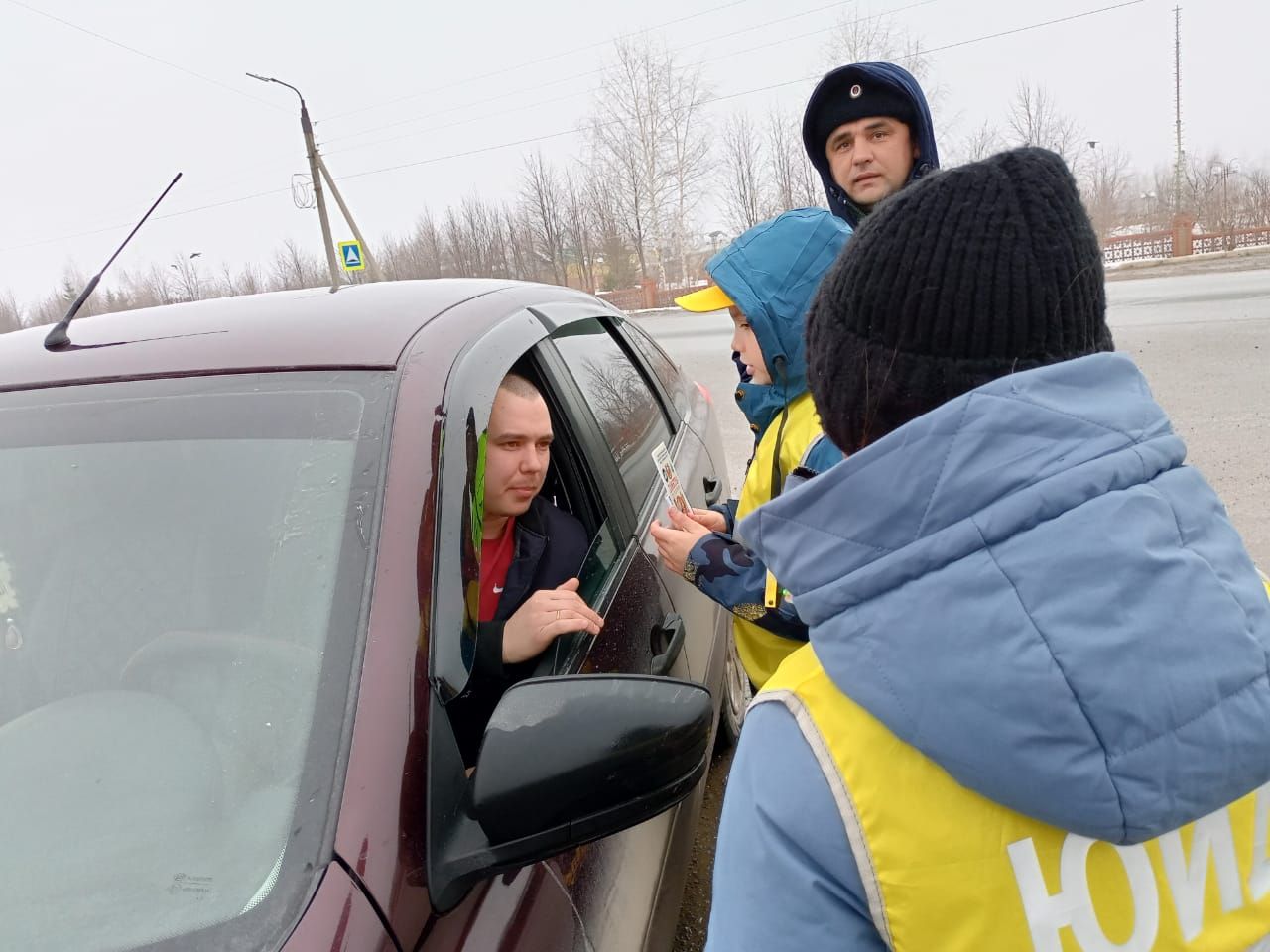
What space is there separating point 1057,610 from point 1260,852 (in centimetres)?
43

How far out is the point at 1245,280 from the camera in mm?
16391

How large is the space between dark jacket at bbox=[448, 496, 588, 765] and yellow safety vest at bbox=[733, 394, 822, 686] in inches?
16.4

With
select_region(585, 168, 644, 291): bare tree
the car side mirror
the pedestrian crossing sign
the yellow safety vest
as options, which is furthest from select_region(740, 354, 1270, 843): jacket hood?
select_region(585, 168, 644, 291): bare tree

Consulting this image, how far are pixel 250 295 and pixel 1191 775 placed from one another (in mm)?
2181

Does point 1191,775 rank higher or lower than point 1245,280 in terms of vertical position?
higher

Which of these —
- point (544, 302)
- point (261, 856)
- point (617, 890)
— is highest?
point (544, 302)

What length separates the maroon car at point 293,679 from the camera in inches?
38.6

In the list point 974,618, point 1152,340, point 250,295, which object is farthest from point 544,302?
point 1152,340

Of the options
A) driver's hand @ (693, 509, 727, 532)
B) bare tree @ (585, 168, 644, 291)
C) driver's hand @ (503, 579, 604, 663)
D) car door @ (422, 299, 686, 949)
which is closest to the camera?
car door @ (422, 299, 686, 949)

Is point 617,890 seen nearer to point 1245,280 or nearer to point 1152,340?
point 1152,340

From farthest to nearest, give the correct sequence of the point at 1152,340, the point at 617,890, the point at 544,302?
1. the point at 1152,340
2. the point at 544,302
3. the point at 617,890

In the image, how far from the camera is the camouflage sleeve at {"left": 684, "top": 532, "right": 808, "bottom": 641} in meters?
1.78

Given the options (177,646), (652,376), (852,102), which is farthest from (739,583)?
(852,102)

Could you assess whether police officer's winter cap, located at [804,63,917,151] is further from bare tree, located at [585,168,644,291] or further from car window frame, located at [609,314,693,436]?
bare tree, located at [585,168,644,291]
